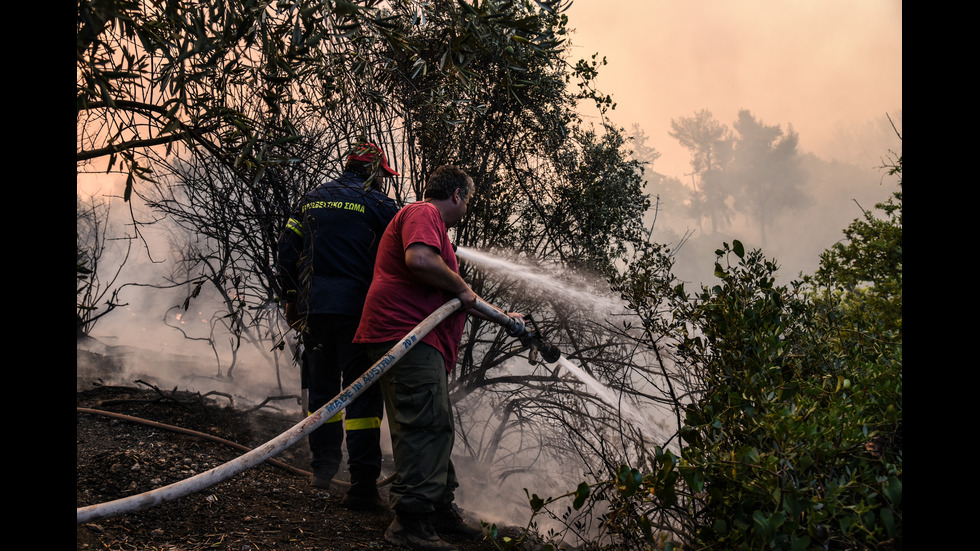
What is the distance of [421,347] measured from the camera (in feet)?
9.70

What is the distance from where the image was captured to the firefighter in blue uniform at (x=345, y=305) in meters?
3.38

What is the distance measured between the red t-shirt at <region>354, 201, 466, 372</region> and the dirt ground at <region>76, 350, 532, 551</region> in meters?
0.93

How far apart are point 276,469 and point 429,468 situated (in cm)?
151

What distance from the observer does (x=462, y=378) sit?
5406mm

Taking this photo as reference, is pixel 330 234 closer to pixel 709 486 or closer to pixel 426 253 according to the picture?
pixel 426 253

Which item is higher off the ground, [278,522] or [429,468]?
[429,468]

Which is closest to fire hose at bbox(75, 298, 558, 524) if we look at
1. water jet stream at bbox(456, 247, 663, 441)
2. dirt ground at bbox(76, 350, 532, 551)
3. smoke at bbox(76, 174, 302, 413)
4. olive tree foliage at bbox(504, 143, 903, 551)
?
dirt ground at bbox(76, 350, 532, 551)

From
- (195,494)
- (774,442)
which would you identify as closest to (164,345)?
(195,494)

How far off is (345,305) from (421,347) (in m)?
0.75

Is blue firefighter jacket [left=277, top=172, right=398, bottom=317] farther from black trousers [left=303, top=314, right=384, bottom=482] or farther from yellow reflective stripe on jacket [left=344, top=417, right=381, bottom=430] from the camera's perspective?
yellow reflective stripe on jacket [left=344, top=417, right=381, bottom=430]

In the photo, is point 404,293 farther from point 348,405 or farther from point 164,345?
point 164,345

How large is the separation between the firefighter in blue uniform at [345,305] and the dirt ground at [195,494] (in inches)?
8.1
